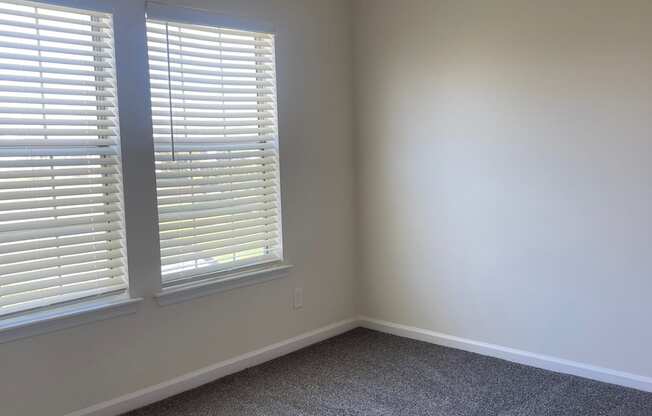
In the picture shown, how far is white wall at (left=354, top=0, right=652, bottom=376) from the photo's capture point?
9.29 ft

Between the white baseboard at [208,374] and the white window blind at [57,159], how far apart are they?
1.78 ft

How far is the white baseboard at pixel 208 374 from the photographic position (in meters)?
2.71

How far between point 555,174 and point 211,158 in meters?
1.85

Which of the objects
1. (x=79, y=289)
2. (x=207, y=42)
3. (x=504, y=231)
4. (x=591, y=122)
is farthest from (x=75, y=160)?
(x=591, y=122)

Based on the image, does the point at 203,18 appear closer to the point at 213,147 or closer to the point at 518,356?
the point at 213,147

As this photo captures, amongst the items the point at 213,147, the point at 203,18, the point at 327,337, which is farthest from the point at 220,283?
the point at 203,18

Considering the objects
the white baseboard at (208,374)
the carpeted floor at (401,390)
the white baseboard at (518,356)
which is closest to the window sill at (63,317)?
the white baseboard at (208,374)

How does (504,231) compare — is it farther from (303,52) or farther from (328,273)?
(303,52)

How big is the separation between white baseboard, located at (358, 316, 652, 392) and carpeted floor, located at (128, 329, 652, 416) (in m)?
0.05

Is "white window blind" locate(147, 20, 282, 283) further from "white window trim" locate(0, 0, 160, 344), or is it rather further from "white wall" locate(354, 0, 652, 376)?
"white wall" locate(354, 0, 652, 376)

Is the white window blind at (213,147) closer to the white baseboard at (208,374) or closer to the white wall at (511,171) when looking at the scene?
the white baseboard at (208,374)

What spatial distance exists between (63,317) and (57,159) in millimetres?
701

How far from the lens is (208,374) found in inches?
122

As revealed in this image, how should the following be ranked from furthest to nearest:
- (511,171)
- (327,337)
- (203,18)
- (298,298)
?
(327,337), (298,298), (511,171), (203,18)
